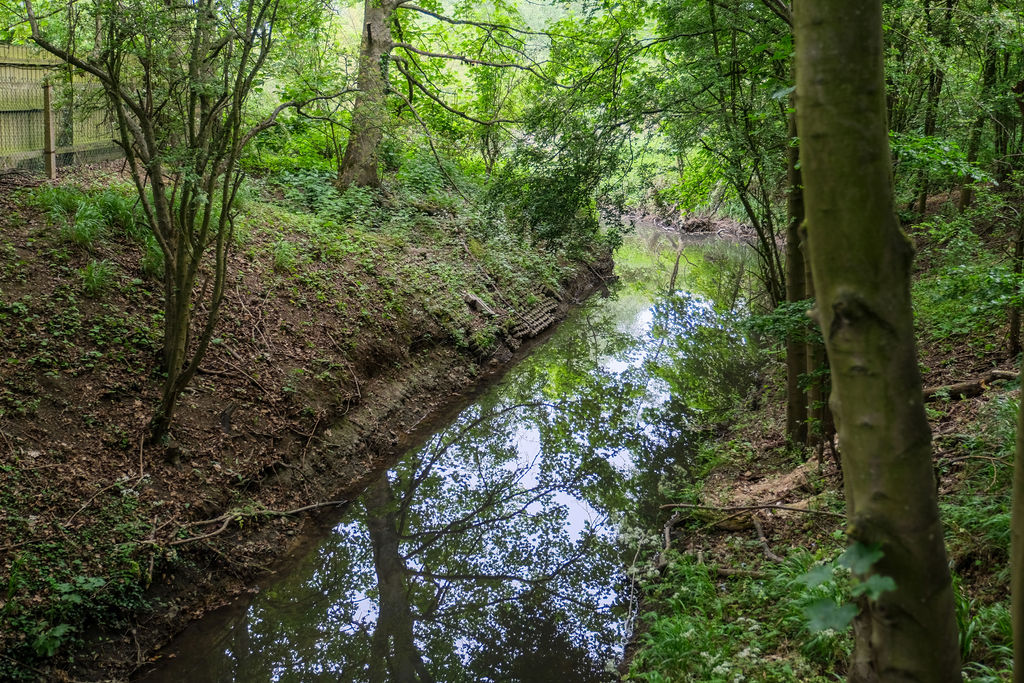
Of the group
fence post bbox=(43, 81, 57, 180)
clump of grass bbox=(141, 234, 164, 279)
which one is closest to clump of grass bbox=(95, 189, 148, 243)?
clump of grass bbox=(141, 234, 164, 279)

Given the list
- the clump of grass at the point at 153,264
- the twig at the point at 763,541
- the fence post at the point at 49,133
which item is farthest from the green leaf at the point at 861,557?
the fence post at the point at 49,133

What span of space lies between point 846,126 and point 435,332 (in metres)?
10.6

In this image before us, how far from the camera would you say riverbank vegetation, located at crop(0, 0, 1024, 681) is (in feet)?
5.98

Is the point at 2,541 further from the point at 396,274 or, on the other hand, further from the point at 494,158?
the point at 494,158

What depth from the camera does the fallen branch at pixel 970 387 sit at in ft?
22.6

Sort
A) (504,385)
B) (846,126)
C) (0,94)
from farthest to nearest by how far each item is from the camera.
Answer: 1. (504,385)
2. (0,94)
3. (846,126)

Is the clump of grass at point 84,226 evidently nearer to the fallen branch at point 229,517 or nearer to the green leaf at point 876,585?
the fallen branch at point 229,517

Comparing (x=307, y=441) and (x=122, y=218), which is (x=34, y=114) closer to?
(x=122, y=218)

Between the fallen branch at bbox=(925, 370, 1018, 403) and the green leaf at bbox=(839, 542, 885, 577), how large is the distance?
589cm

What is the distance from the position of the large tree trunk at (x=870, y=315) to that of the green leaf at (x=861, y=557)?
1.0 inches

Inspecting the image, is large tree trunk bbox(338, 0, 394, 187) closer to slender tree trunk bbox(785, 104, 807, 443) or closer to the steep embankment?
the steep embankment

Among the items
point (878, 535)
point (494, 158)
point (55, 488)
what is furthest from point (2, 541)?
point (494, 158)

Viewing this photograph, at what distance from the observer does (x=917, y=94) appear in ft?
36.7

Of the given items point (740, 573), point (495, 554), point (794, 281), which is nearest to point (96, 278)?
point (495, 554)
